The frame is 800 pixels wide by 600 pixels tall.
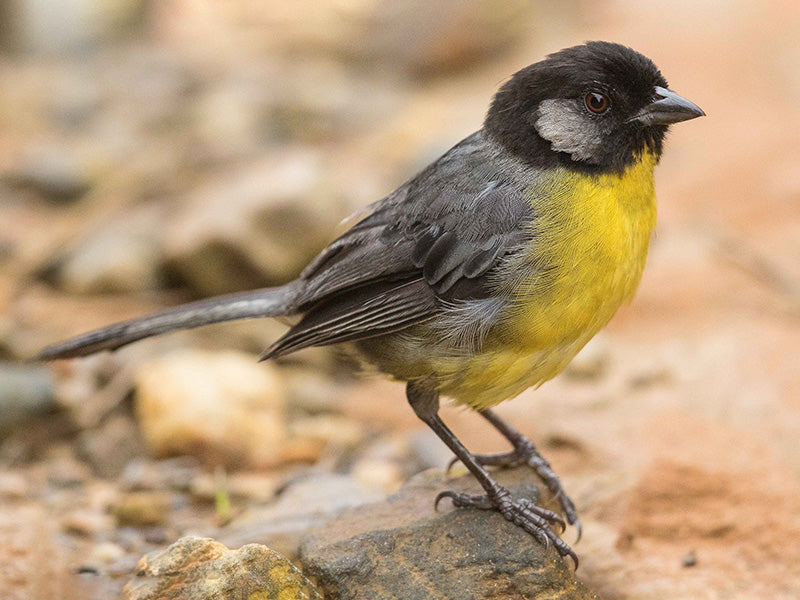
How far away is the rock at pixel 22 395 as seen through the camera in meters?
5.12

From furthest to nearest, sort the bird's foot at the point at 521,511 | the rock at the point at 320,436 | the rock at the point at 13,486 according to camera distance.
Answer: the rock at the point at 320,436 → the rock at the point at 13,486 → the bird's foot at the point at 521,511

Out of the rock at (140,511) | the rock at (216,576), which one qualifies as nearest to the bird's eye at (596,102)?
the rock at (216,576)

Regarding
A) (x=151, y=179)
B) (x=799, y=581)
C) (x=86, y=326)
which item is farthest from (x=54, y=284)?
(x=799, y=581)

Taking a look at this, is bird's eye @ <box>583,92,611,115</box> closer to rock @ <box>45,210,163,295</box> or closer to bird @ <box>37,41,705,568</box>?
bird @ <box>37,41,705,568</box>

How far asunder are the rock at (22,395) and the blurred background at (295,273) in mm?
15

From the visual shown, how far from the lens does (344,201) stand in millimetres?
7402

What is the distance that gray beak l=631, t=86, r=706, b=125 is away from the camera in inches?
150

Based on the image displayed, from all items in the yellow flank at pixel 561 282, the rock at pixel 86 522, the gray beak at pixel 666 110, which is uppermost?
the gray beak at pixel 666 110

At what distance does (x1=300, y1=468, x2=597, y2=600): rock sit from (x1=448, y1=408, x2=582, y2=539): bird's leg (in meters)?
0.48

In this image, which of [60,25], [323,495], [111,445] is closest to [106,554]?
[323,495]

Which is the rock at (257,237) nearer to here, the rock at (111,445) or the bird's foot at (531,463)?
the rock at (111,445)

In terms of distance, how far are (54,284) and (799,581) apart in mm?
5481

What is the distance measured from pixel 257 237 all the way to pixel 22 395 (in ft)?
6.73

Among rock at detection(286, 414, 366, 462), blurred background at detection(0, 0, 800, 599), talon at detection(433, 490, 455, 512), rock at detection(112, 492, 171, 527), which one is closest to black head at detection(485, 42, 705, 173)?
talon at detection(433, 490, 455, 512)
